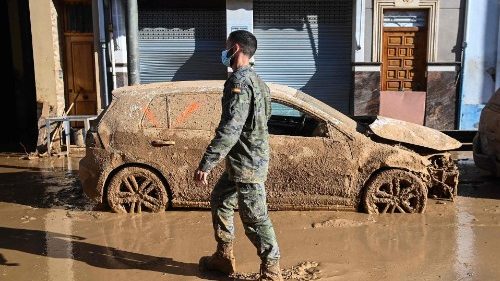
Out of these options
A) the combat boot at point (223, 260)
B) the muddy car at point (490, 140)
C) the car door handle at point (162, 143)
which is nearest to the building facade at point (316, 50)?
the muddy car at point (490, 140)

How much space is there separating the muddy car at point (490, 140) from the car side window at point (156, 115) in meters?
4.29

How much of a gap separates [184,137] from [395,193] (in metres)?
2.42

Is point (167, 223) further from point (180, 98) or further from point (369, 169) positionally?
point (369, 169)

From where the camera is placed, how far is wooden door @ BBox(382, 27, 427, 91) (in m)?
11.8

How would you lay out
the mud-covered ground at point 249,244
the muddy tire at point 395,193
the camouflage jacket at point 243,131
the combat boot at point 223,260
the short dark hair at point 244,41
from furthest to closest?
the muddy tire at point 395,193
the mud-covered ground at point 249,244
the combat boot at point 223,260
the short dark hair at point 244,41
the camouflage jacket at point 243,131

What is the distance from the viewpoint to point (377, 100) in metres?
11.7

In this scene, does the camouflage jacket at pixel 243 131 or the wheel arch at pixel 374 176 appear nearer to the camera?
the camouflage jacket at pixel 243 131

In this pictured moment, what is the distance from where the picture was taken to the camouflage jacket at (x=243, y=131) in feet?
12.7

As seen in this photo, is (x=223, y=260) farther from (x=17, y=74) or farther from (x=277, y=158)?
(x=17, y=74)

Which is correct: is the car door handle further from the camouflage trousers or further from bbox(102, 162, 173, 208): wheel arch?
the camouflage trousers

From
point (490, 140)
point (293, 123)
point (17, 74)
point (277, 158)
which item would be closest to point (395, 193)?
point (277, 158)

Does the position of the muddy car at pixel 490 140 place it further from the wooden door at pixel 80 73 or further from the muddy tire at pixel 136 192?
the wooden door at pixel 80 73

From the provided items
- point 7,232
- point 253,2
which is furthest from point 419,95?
point 7,232

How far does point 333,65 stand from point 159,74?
4.00 m
